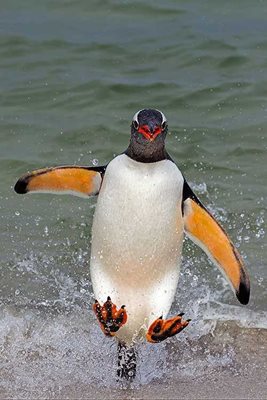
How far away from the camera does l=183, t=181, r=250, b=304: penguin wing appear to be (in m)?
3.77

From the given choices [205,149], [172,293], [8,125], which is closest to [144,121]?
[172,293]

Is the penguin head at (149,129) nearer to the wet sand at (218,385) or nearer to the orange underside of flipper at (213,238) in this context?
the orange underside of flipper at (213,238)

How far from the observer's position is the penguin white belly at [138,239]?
371cm

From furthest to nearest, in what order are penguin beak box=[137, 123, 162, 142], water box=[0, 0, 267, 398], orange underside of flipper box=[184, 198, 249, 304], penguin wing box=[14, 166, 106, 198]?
water box=[0, 0, 267, 398], penguin wing box=[14, 166, 106, 198], orange underside of flipper box=[184, 198, 249, 304], penguin beak box=[137, 123, 162, 142]

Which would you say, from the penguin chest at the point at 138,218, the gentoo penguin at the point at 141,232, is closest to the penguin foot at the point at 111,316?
the gentoo penguin at the point at 141,232

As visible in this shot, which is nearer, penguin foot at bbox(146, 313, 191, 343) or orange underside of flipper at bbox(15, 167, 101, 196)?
penguin foot at bbox(146, 313, 191, 343)

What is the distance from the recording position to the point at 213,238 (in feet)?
12.6

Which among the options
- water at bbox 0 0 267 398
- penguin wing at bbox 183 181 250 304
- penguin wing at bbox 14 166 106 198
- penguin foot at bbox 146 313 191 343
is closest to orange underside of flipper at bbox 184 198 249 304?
penguin wing at bbox 183 181 250 304

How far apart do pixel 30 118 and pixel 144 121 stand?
3.65 meters

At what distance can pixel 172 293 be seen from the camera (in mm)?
3955

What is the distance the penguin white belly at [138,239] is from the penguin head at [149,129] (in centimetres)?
10

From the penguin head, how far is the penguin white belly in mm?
97

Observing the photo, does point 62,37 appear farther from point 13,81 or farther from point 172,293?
point 172,293

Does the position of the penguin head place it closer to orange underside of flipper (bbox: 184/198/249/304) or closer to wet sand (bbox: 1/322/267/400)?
orange underside of flipper (bbox: 184/198/249/304)
